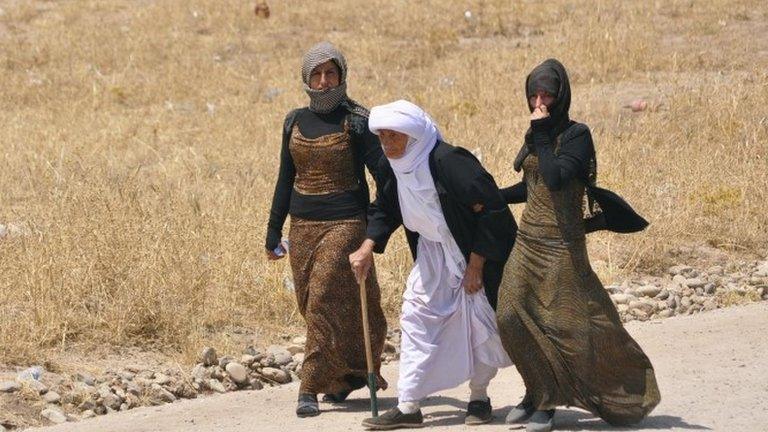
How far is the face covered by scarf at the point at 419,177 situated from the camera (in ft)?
18.8

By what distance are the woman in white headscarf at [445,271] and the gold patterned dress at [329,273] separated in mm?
436


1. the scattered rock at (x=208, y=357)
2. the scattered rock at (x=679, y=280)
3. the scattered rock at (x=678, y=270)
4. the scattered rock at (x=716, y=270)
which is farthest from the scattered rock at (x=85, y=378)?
the scattered rock at (x=716, y=270)

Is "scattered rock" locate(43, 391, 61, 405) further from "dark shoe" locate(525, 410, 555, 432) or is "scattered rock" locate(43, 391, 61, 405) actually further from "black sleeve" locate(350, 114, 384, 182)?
"dark shoe" locate(525, 410, 555, 432)

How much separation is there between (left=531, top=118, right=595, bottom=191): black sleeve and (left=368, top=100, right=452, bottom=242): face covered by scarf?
1.61 feet

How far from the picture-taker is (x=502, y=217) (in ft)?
18.8

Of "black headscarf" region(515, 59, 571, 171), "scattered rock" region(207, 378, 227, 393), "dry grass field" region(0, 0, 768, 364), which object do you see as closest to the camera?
"black headscarf" region(515, 59, 571, 171)

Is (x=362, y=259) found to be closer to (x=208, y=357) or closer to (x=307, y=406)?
(x=307, y=406)

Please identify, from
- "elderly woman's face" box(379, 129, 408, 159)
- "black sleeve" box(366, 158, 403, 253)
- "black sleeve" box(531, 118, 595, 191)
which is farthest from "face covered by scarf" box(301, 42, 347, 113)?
"black sleeve" box(531, 118, 595, 191)

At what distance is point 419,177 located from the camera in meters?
5.79

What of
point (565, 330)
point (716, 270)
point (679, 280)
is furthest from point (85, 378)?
point (716, 270)

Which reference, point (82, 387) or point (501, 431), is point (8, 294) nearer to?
point (82, 387)

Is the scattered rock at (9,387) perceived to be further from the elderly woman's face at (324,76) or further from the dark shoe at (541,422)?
the dark shoe at (541,422)

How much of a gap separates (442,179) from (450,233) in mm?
232

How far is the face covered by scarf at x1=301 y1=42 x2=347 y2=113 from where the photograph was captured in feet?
20.2
